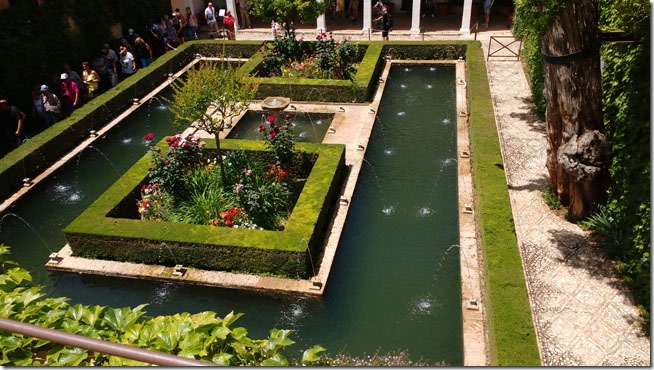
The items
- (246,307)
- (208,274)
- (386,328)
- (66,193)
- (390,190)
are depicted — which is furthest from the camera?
(66,193)

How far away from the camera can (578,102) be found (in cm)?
921

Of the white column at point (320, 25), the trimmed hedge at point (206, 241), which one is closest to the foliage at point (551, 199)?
the trimmed hedge at point (206, 241)

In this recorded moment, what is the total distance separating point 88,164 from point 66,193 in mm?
1497

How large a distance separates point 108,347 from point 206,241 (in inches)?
302

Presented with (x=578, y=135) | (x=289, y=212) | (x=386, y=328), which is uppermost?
(x=578, y=135)

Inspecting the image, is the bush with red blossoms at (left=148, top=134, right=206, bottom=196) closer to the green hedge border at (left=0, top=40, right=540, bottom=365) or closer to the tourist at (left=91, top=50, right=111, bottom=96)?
the green hedge border at (left=0, top=40, right=540, bottom=365)

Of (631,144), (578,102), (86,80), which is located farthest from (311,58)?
(631,144)

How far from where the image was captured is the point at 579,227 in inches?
390

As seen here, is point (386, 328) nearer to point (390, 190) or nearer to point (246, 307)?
point (246, 307)

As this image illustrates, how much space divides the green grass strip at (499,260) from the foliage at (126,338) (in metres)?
4.62

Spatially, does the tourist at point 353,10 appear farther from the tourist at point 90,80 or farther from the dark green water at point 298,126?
the tourist at point 90,80

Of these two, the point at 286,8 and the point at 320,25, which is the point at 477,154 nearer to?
the point at 286,8

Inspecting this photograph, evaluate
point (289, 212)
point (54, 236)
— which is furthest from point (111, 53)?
point (289, 212)

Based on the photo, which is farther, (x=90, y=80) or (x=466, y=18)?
(x=466, y=18)
